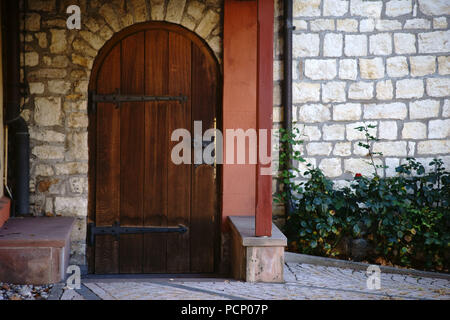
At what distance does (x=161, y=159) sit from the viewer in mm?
4766

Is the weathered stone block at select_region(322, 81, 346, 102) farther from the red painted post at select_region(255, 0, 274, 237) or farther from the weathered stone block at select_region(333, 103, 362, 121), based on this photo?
the red painted post at select_region(255, 0, 274, 237)

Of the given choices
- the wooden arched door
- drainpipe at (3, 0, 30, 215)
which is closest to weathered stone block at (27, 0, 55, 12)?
drainpipe at (3, 0, 30, 215)

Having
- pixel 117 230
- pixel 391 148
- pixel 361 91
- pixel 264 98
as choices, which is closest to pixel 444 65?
pixel 361 91

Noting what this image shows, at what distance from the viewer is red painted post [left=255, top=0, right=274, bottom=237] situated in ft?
12.8

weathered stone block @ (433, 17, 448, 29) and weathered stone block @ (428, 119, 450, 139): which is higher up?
weathered stone block @ (433, 17, 448, 29)

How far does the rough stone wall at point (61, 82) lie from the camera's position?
4602mm

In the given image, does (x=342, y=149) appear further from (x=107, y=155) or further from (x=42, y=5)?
(x=42, y=5)

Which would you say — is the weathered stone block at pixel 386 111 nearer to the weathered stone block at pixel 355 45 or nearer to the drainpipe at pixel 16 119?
the weathered stone block at pixel 355 45

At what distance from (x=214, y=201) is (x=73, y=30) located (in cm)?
217

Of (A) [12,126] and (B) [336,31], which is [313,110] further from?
(A) [12,126]

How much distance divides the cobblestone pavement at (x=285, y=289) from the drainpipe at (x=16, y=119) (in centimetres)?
127

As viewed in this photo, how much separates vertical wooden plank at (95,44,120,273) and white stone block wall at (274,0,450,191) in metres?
1.64

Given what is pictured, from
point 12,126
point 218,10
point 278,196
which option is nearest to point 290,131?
point 278,196

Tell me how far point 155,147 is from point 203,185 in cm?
61
